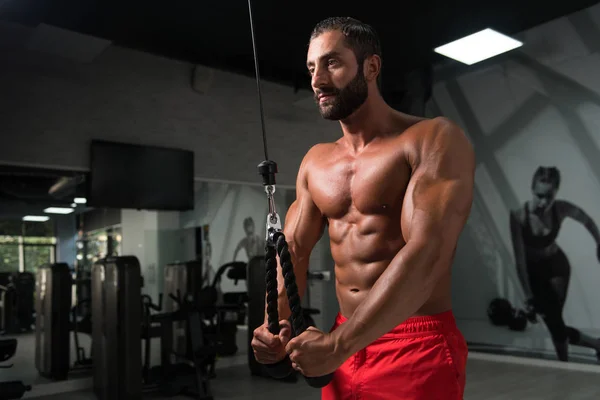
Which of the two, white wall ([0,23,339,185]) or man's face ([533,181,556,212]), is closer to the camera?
white wall ([0,23,339,185])

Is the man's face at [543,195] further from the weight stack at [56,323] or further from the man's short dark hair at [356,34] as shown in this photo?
the man's short dark hair at [356,34]

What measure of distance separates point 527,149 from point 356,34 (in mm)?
5253

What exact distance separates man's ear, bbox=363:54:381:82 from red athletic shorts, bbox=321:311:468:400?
0.60 metres

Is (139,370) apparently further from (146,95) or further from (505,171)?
(505,171)

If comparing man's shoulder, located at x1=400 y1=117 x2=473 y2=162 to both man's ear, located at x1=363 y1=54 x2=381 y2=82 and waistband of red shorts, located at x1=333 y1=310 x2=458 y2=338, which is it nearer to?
man's ear, located at x1=363 y1=54 x2=381 y2=82

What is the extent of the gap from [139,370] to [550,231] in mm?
4288

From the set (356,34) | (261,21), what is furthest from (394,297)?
(261,21)

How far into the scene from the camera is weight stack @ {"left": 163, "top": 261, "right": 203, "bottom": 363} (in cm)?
564

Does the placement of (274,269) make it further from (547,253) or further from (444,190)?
(547,253)

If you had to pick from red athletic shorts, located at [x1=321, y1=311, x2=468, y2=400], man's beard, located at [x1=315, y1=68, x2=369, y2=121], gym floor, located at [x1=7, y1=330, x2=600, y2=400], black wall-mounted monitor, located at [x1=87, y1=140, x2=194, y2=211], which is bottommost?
gym floor, located at [x1=7, y1=330, x2=600, y2=400]

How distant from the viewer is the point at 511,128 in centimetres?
609

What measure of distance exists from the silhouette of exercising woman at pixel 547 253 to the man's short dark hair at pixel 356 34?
489 cm

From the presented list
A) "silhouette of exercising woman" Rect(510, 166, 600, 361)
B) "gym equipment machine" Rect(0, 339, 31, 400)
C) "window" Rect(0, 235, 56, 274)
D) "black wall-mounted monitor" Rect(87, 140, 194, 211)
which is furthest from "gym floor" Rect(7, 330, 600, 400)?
"black wall-mounted monitor" Rect(87, 140, 194, 211)

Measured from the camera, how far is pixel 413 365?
1283mm
